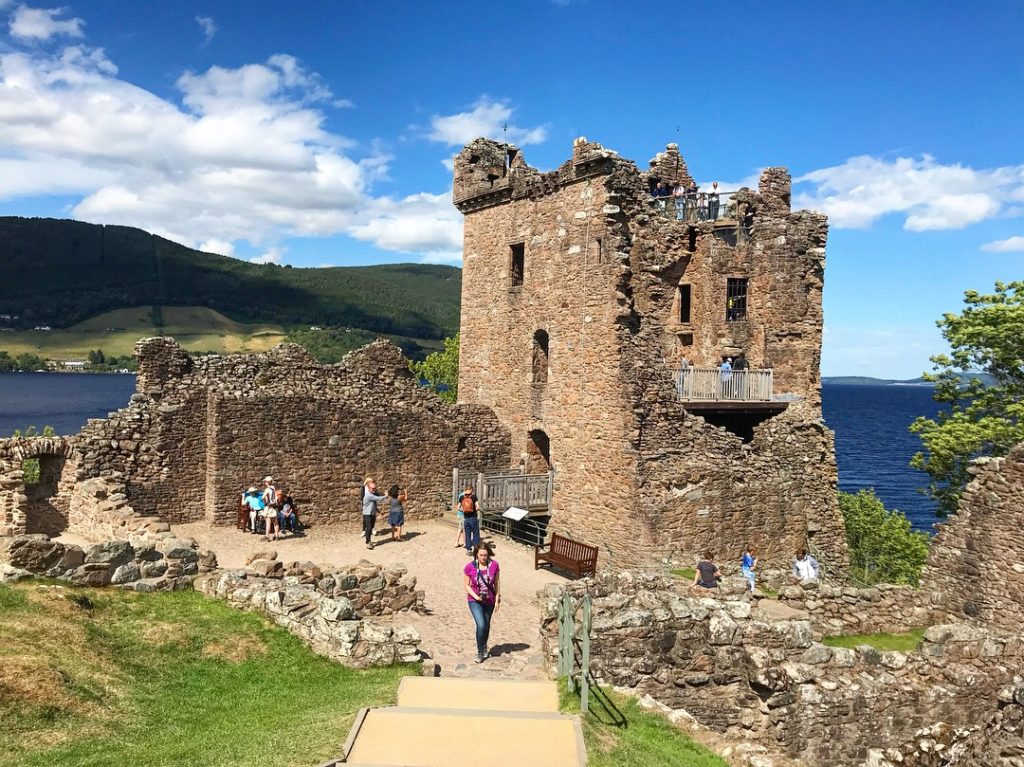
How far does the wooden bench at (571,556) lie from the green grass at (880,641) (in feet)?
17.4

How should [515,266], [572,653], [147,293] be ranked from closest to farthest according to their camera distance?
Answer: 1. [572,653]
2. [515,266]
3. [147,293]

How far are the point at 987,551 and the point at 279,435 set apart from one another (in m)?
17.1

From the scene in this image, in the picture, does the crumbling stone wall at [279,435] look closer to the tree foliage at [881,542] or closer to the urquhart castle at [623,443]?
the urquhart castle at [623,443]

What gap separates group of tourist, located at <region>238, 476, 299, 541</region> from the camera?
2042cm

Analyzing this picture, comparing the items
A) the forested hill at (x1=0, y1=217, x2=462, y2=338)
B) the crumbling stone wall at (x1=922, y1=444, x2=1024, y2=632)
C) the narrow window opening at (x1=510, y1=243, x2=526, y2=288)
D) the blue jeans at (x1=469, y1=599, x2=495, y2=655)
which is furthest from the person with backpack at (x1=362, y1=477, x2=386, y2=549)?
the forested hill at (x1=0, y1=217, x2=462, y2=338)

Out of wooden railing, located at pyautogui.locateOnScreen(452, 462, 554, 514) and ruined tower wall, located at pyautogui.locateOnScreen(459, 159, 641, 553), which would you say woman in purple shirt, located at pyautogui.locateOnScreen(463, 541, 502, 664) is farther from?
wooden railing, located at pyautogui.locateOnScreen(452, 462, 554, 514)

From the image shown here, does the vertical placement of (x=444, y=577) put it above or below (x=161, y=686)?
below

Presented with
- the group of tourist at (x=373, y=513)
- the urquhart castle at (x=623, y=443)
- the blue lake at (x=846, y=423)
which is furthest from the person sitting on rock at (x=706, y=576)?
the blue lake at (x=846, y=423)

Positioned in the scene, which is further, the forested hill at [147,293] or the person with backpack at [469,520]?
the forested hill at [147,293]

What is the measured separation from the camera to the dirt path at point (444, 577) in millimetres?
12508

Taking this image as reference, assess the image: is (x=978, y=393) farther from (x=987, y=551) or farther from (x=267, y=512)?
(x=267, y=512)

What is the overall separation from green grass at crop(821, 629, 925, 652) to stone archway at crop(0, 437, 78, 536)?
17.6 metres

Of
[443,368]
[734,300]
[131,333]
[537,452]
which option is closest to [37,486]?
[537,452]

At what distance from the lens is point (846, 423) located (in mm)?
134375
